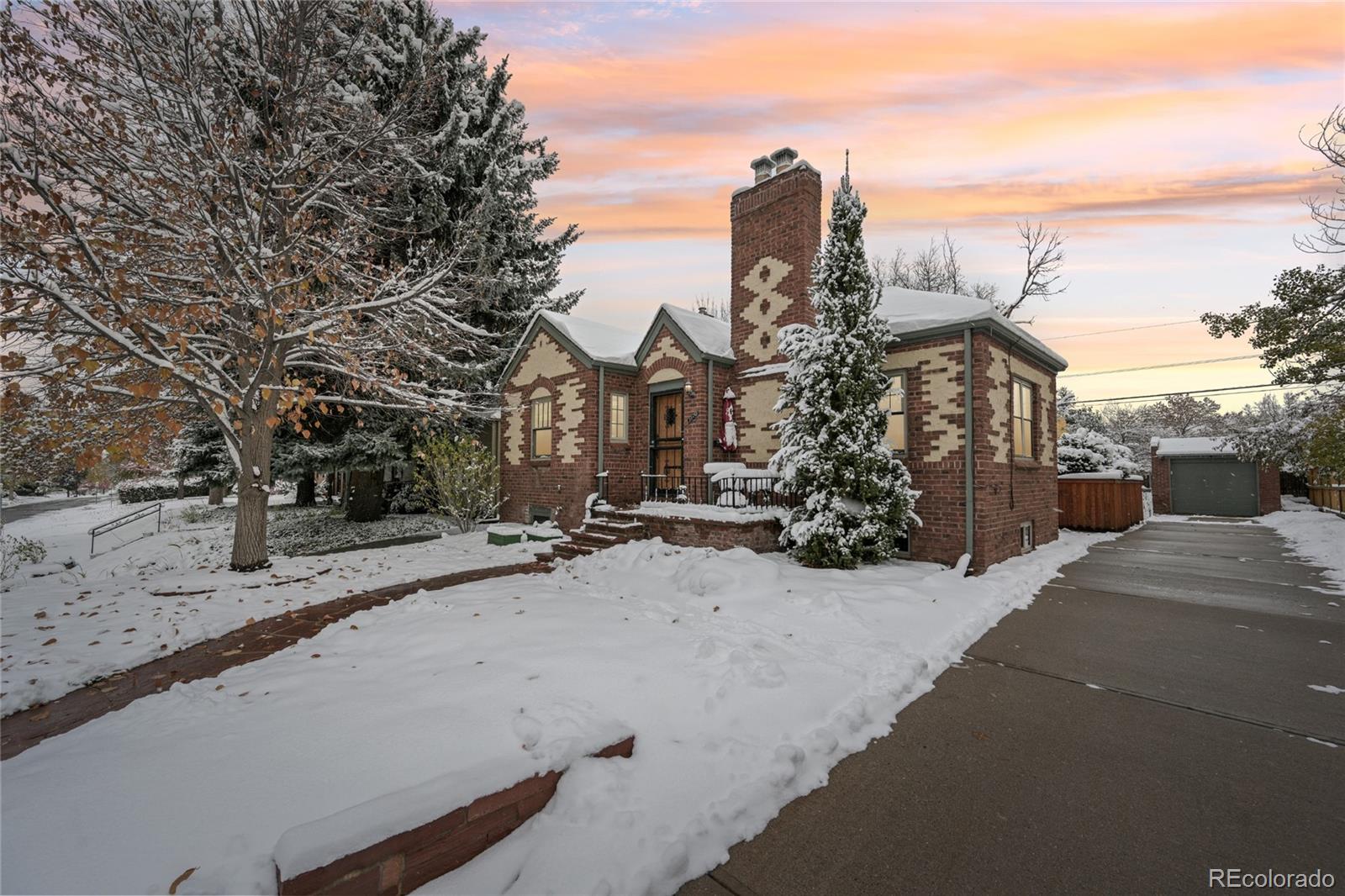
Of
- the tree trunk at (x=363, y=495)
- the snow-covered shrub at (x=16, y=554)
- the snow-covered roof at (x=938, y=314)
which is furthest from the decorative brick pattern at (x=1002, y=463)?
the snow-covered shrub at (x=16, y=554)

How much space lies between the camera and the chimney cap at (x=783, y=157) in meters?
11.2

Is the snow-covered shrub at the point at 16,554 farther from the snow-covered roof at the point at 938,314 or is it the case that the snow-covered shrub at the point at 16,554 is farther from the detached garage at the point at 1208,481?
the detached garage at the point at 1208,481

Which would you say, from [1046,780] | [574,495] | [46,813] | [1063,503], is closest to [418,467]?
[574,495]

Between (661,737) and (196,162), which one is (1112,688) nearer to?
(661,737)

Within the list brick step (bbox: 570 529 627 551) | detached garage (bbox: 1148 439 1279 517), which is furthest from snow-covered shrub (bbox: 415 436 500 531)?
detached garage (bbox: 1148 439 1279 517)

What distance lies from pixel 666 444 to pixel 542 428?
12.2 ft

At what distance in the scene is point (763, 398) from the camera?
1093cm

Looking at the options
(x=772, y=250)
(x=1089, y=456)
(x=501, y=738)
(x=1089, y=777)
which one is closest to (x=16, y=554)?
(x=501, y=738)

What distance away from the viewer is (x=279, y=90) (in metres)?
7.63

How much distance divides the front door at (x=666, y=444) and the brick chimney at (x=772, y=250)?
1.93 meters

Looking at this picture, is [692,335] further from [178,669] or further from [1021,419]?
[178,669]

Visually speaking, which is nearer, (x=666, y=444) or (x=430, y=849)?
(x=430, y=849)

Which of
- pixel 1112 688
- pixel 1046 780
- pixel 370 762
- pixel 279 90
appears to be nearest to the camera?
pixel 370 762

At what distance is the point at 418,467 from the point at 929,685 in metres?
15.2
